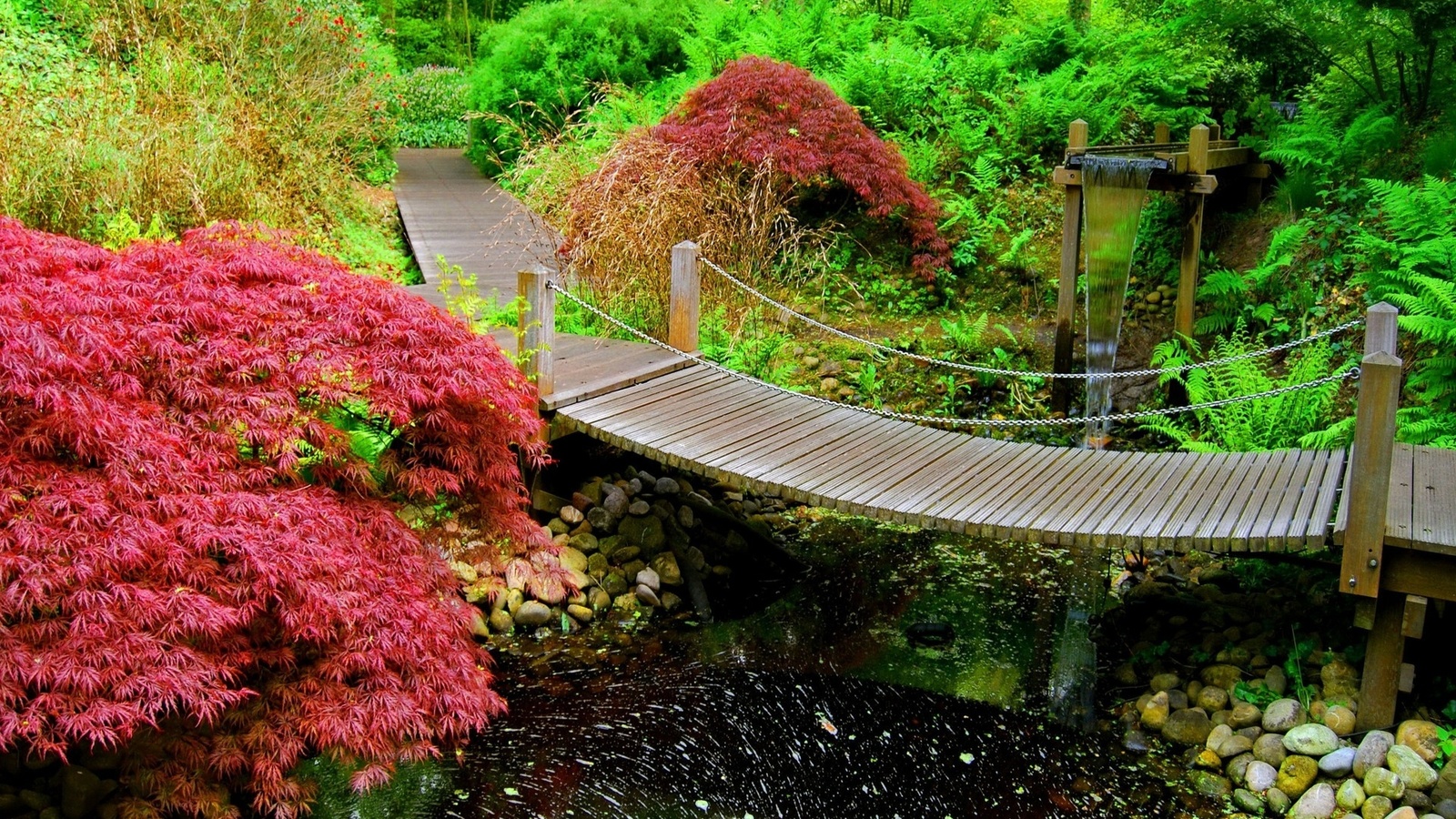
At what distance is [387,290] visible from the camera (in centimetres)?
462

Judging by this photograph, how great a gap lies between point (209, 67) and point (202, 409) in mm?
7068

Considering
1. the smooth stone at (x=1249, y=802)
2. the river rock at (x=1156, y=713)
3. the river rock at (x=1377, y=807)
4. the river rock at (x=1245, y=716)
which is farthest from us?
the river rock at (x=1156, y=713)

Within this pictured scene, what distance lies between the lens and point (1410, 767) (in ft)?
13.9

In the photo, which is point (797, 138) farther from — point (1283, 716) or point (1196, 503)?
point (1283, 716)

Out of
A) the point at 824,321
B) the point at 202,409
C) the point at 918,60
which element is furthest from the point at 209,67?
the point at 202,409

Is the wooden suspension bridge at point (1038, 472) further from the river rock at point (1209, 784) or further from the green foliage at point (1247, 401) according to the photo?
the green foliage at point (1247, 401)

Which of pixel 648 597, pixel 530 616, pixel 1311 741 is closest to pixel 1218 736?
pixel 1311 741

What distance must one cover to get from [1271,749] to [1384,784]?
426 millimetres

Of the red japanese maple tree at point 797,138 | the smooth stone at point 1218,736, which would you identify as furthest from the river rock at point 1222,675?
the red japanese maple tree at point 797,138

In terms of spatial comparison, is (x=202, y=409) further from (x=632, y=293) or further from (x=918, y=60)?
(x=918, y=60)

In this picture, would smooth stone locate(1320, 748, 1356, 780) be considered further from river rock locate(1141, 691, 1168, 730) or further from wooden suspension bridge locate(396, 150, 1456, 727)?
river rock locate(1141, 691, 1168, 730)

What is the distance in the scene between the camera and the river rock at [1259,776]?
447 centimetres

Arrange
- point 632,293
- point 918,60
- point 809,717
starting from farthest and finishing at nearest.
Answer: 1. point 918,60
2. point 632,293
3. point 809,717

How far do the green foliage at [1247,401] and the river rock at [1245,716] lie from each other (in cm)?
209
